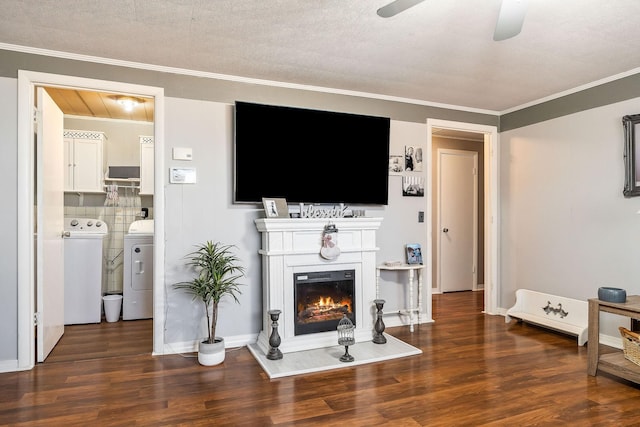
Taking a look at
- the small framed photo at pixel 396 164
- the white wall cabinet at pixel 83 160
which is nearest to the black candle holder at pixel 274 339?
the small framed photo at pixel 396 164

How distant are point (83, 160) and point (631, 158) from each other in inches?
216

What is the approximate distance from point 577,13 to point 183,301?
134 inches

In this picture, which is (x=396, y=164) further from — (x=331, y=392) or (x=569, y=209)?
(x=331, y=392)

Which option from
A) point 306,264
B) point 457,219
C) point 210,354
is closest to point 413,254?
point 306,264

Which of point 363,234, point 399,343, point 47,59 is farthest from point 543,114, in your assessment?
point 47,59

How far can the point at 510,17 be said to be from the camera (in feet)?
6.41

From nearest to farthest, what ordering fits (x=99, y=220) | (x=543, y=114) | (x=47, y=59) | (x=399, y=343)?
1. (x=47, y=59)
2. (x=399, y=343)
3. (x=543, y=114)
4. (x=99, y=220)

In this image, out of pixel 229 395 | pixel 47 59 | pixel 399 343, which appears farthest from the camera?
pixel 399 343

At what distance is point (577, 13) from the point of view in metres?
2.37

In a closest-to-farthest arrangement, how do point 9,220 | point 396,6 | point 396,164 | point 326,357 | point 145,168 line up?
point 396,6
point 9,220
point 326,357
point 396,164
point 145,168

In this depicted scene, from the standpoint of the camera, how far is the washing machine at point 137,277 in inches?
173

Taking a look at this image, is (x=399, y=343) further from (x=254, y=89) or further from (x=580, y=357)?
(x=254, y=89)

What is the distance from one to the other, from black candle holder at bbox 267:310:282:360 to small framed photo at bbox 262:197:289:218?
0.79m

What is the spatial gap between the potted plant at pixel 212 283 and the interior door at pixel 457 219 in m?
3.62
